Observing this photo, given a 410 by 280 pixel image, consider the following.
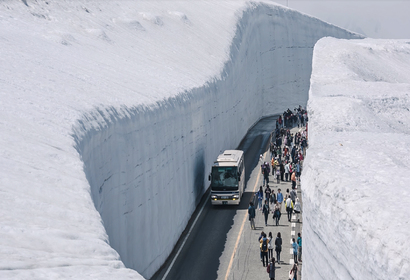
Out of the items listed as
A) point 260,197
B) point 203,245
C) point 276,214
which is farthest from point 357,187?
point 260,197

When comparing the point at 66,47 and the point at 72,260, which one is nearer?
the point at 72,260

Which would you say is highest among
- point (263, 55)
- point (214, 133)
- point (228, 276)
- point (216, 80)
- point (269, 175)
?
point (263, 55)

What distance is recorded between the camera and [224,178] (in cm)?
3253

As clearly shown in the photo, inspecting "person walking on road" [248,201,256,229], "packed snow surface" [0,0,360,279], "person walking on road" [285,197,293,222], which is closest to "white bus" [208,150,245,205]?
"packed snow surface" [0,0,360,279]

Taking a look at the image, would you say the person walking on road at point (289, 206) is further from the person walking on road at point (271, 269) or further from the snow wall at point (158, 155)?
the person walking on road at point (271, 269)

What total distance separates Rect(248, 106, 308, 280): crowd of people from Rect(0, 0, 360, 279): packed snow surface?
3.89 metres

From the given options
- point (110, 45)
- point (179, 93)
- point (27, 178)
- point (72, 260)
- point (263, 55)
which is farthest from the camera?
point (263, 55)

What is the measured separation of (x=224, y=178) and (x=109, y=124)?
498 inches

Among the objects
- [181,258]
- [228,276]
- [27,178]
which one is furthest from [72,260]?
[181,258]

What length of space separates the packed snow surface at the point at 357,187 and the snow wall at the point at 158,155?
6584mm

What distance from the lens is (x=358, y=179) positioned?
1448 centimetres

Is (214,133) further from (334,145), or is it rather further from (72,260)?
(72,260)

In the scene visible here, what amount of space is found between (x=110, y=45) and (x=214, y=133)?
30.0ft

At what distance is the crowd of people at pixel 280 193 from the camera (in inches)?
974
